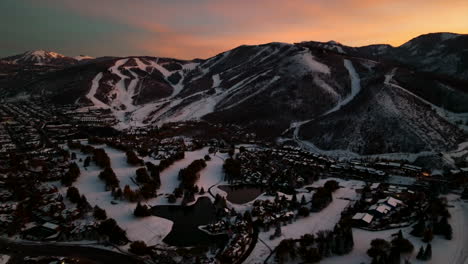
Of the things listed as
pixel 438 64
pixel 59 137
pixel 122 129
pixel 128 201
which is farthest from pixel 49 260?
pixel 438 64

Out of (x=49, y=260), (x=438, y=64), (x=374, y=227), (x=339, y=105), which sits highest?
(x=438, y=64)

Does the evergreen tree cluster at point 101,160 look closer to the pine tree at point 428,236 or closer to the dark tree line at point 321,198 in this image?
the dark tree line at point 321,198

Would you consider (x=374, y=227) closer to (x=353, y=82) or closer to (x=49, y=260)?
(x=49, y=260)

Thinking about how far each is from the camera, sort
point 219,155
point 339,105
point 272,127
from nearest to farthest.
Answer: point 219,155 → point 272,127 → point 339,105

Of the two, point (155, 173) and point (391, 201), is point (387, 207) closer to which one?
point (391, 201)

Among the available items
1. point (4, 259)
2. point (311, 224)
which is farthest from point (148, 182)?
point (311, 224)
